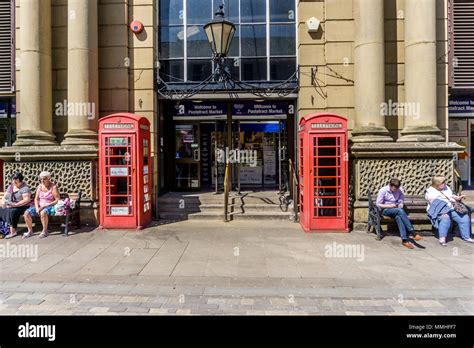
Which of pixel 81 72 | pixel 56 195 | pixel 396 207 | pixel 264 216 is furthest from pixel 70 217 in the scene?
pixel 396 207

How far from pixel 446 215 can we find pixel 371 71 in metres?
3.92

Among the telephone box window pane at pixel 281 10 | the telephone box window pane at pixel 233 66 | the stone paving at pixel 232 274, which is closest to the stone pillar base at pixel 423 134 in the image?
the stone paving at pixel 232 274

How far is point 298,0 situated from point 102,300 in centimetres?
944

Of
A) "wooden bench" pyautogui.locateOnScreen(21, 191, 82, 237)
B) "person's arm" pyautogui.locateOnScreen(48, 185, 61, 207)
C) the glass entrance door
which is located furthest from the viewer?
the glass entrance door

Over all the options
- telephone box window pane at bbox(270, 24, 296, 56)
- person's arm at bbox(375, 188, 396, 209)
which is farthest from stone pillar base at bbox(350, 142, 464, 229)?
telephone box window pane at bbox(270, 24, 296, 56)

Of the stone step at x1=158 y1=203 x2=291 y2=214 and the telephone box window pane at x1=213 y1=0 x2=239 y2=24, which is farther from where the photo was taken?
the telephone box window pane at x1=213 y1=0 x2=239 y2=24

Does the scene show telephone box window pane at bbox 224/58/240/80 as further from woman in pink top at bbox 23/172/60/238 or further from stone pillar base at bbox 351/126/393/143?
woman in pink top at bbox 23/172/60/238

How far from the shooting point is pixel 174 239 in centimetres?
789

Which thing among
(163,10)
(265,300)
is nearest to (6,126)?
(163,10)

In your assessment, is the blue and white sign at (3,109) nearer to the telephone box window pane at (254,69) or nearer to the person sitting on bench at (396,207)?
the telephone box window pane at (254,69)

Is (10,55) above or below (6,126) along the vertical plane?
above

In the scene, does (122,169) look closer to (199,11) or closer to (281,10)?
(199,11)

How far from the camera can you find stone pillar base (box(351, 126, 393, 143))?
895 cm
